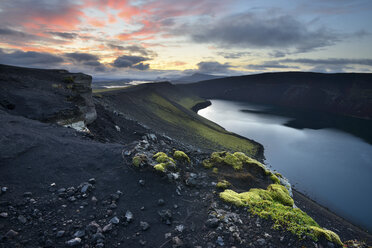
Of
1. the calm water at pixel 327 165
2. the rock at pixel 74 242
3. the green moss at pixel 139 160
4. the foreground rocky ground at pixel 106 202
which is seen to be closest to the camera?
the rock at pixel 74 242

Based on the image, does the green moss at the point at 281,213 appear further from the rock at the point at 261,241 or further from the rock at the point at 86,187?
the rock at the point at 86,187

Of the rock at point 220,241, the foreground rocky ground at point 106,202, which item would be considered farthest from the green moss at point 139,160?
the rock at point 220,241

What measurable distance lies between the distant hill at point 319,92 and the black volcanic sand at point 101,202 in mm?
146179

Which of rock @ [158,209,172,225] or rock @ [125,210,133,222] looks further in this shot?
rock @ [158,209,172,225]

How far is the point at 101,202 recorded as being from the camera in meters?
8.16

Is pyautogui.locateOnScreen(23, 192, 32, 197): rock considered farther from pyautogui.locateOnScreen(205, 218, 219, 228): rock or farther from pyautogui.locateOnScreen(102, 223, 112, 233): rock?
pyautogui.locateOnScreen(205, 218, 219, 228): rock

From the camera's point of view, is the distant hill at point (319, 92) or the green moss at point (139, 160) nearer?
the green moss at point (139, 160)

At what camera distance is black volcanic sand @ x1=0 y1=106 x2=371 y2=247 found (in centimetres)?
667

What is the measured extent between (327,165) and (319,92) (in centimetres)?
13234

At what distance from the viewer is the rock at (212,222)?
7.67 meters

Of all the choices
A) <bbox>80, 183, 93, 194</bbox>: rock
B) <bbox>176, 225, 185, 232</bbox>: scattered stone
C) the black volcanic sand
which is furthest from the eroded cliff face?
<bbox>176, 225, 185, 232</bbox>: scattered stone

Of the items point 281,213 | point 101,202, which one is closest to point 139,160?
point 101,202

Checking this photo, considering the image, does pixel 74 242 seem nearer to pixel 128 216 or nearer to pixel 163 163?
pixel 128 216

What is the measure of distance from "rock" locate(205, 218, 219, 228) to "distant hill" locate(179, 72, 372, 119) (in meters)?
147
